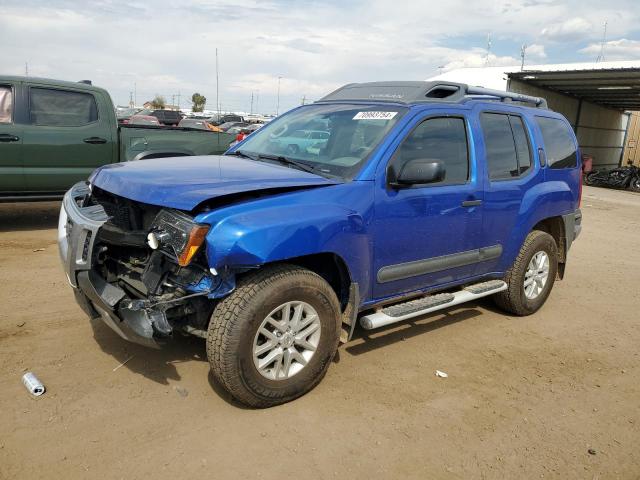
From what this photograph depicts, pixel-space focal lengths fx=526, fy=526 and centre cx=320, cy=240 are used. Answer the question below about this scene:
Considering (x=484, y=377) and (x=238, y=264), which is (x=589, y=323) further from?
(x=238, y=264)

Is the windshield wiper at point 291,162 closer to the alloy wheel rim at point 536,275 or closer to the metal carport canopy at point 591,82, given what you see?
the alloy wheel rim at point 536,275

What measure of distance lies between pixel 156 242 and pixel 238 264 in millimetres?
502

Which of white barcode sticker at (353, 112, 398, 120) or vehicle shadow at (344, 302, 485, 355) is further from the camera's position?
vehicle shadow at (344, 302, 485, 355)

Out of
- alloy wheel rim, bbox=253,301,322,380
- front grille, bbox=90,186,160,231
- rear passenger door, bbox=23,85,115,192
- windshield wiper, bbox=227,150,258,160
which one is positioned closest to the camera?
alloy wheel rim, bbox=253,301,322,380

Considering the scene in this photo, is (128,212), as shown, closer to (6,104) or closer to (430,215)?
(430,215)

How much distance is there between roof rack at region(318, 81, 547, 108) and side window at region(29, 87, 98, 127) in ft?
13.6

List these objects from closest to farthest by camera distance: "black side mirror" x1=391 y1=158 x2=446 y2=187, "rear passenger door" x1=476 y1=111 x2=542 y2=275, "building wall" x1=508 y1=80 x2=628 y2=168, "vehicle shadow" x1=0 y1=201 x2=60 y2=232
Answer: "black side mirror" x1=391 y1=158 x2=446 y2=187, "rear passenger door" x1=476 y1=111 x2=542 y2=275, "vehicle shadow" x1=0 y1=201 x2=60 y2=232, "building wall" x1=508 y1=80 x2=628 y2=168

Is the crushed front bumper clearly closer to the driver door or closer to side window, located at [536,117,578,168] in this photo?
the driver door

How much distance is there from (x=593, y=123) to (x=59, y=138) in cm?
2880

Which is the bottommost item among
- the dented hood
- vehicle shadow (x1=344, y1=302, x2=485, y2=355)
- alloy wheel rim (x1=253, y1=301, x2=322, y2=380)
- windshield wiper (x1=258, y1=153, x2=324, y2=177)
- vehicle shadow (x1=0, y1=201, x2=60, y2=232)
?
vehicle shadow (x1=344, y1=302, x2=485, y2=355)

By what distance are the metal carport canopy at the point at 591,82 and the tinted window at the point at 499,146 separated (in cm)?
1519

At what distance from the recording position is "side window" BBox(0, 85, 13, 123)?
6.75m

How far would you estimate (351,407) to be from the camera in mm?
3285

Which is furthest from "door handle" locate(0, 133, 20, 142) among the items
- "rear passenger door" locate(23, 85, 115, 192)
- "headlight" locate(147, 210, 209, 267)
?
"headlight" locate(147, 210, 209, 267)
